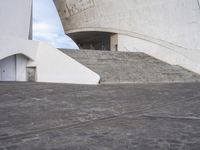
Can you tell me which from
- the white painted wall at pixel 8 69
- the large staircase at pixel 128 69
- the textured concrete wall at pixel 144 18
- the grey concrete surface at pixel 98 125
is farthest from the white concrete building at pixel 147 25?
the grey concrete surface at pixel 98 125

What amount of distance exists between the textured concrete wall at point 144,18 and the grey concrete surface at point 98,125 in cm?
1037

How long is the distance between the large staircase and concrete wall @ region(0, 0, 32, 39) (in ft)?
7.43

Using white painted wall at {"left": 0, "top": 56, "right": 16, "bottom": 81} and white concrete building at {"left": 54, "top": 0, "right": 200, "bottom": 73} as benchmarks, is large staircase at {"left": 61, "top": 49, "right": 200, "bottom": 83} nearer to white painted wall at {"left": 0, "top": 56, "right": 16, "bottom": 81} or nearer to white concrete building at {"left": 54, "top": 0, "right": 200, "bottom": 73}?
white concrete building at {"left": 54, "top": 0, "right": 200, "bottom": 73}

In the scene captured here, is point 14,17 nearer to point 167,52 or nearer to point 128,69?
point 128,69

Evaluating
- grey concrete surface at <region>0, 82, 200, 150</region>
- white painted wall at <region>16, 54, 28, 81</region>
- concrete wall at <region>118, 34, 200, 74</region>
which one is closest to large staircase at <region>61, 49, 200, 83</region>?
concrete wall at <region>118, 34, 200, 74</region>

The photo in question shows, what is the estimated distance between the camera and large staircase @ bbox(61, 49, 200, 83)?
11.5 m

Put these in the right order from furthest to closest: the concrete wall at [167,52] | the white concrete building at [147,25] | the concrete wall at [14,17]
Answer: the white concrete building at [147,25], the concrete wall at [167,52], the concrete wall at [14,17]

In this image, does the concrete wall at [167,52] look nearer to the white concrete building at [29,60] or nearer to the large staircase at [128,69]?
the large staircase at [128,69]

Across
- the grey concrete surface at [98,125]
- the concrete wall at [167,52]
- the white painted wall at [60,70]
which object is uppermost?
the concrete wall at [167,52]

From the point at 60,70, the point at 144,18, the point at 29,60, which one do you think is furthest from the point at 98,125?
the point at 144,18

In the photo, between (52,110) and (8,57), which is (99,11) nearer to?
(8,57)

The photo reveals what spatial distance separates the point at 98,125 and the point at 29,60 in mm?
8916

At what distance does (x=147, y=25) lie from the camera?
57.2 ft

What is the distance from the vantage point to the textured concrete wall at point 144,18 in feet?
50.1
